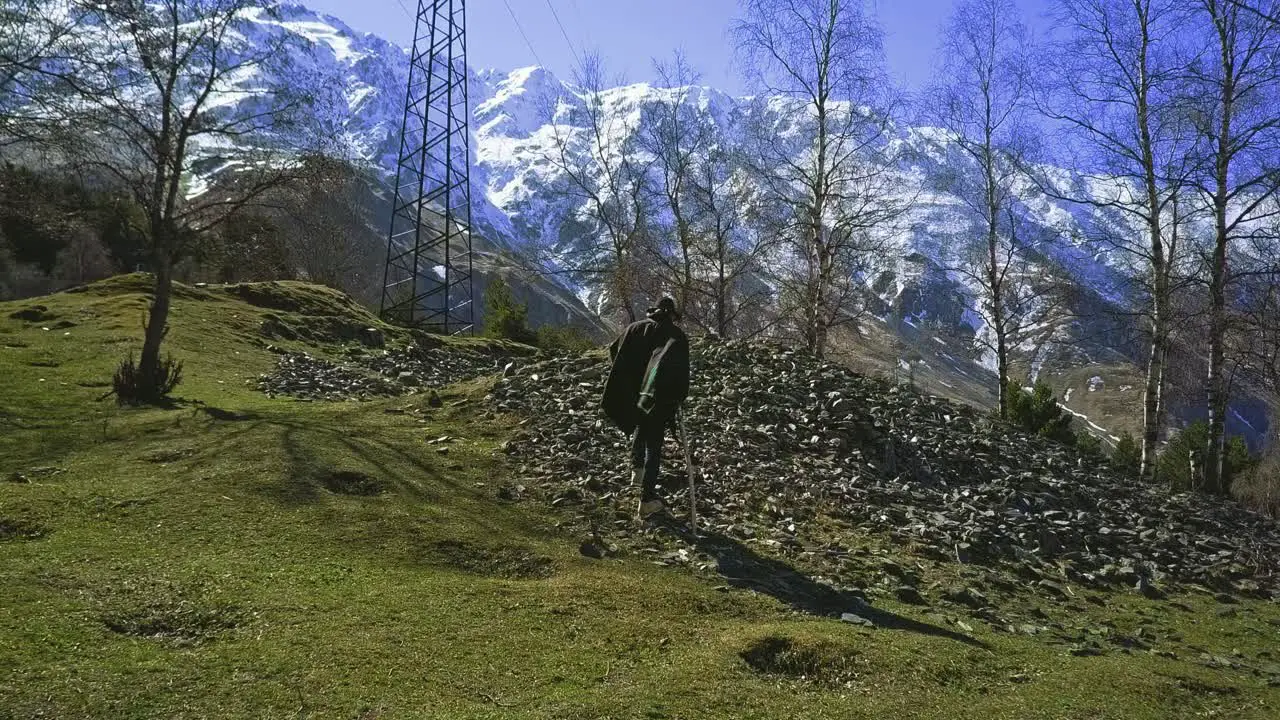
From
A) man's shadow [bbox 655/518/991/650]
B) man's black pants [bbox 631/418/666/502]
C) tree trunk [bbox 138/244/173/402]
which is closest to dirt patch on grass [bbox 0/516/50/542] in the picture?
man's black pants [bbox 631/418/666/502]

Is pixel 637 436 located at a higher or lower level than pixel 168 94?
lower

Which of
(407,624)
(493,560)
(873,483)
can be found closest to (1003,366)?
(873,483)

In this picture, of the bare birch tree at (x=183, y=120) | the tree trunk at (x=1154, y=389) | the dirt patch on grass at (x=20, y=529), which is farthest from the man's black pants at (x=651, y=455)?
the tree trunk at (x=1154, y=389)

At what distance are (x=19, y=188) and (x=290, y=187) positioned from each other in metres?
4.09

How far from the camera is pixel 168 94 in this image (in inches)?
497

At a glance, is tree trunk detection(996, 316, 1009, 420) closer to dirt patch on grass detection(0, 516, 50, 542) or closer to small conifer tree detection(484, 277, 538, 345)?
small conifer tree detection(484, 277, 538, 345)

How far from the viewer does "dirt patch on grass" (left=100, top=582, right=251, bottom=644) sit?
4605 millimetres

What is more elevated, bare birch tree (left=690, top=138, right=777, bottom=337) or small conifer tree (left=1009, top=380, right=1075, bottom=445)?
bare birch tree (left=690, top=138, right=777, bottom=337)

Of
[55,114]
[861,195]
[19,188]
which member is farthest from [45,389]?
[861,195]

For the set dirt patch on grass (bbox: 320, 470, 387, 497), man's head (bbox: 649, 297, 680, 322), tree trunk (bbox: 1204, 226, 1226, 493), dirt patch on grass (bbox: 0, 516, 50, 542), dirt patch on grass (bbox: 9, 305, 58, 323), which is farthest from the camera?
dirt patch on grass (bbox: 9, 305, 58, 323)

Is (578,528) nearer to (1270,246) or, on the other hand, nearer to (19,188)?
(19,188)

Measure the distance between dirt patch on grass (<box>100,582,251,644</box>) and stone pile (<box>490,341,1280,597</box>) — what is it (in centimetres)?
372

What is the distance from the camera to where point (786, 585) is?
267 inches

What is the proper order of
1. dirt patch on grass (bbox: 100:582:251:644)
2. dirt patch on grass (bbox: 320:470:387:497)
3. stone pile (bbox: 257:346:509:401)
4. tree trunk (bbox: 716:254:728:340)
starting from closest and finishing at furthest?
dirt patch on grass (bbox: 100:582:251:644), dirt patch on grass (bbox: 320:470:387:497), stone pile (bbox: 257:346:509:401), tree trunk (bbox: 716:254:728:340)
